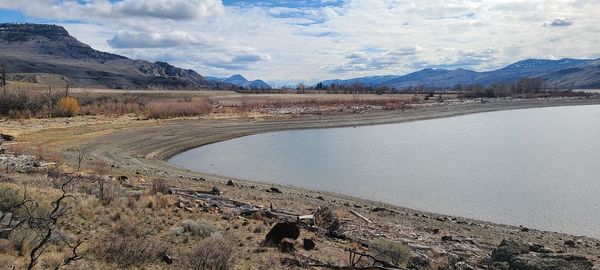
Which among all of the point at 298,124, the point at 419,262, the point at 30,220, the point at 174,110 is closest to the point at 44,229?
the point at 30,220

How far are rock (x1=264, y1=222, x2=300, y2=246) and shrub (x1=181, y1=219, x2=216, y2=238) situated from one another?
1.04 metres

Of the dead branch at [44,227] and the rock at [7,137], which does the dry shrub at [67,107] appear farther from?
the dead branch at [44,227]

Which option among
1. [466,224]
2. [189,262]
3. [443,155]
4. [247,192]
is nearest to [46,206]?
[189,262]

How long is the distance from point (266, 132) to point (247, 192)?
2532 cm

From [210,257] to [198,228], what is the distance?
2117 mm

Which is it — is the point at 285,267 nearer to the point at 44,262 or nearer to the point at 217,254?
the point at 217,254

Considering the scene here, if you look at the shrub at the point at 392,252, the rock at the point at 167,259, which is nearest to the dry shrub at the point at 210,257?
the rock at the point at 167,259

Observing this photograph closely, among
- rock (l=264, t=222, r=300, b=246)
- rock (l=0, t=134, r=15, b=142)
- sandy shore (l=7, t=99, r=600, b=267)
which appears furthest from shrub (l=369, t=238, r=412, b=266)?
rock (l=0, t=134, r=15, b=142)

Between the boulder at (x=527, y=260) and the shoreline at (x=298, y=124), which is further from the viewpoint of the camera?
the shoreline at (x=298, y=124)

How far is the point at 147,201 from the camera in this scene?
10.6 meters

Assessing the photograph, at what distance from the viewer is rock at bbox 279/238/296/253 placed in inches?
314

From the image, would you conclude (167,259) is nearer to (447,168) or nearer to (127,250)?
(127,250)

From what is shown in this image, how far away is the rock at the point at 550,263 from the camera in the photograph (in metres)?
6.85

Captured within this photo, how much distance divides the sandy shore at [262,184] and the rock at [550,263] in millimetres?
1447
